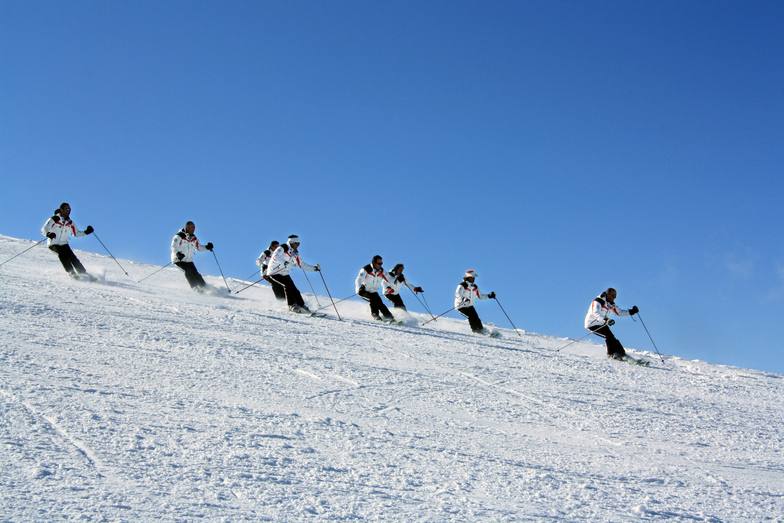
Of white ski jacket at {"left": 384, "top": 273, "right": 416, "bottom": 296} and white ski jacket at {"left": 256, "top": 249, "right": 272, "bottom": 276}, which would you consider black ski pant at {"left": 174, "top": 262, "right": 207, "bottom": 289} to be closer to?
white ski jacket at {"left": 256, "top": 249, "right": 272, "bottom": 276}

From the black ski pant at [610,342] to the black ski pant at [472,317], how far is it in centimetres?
291

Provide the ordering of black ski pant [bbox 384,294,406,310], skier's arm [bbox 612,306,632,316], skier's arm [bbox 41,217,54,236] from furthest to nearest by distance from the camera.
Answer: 1. black ski pant [bbox 384,294,406,310]
2. skier's arm [bbox 41,217,54,236]
3. skier's arm [bbox 612,306,632,316]

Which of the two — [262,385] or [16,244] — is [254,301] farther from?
[16,244]

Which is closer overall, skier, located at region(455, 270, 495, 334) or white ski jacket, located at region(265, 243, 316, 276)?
white ski jacket, located at region(265, 243, 316, 276)

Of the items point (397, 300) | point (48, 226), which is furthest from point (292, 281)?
point (48, 226)

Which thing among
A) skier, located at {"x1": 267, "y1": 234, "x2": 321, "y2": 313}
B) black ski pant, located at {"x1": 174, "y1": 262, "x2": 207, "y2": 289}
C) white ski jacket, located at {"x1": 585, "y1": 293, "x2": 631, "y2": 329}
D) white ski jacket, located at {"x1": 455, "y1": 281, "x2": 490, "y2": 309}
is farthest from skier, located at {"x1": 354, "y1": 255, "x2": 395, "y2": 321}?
white ski jacket, located at {"x1": 585, "y1": 293, "x2": 631, "y2": 329}

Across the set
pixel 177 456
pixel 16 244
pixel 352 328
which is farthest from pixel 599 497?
pixel 16 244

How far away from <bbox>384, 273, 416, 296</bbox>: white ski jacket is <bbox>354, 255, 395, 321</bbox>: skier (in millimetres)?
547

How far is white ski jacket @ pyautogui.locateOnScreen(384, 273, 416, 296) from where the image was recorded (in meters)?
16.3

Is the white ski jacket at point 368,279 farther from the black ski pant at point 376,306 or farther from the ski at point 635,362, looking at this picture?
the ski at point 635,362

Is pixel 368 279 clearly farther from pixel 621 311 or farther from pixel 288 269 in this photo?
pixel 621 311

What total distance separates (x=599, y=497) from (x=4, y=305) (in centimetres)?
809

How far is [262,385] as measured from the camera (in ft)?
17.6

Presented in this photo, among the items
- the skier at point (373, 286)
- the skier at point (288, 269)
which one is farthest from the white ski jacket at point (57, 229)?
the skier at point (373, 286)
